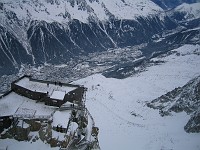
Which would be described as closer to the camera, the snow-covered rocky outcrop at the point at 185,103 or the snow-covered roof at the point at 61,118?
the snow-covered roof at the point at 61,118

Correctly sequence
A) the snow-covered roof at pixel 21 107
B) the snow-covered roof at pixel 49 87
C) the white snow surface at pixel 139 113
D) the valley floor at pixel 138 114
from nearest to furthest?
the snow-covered roof at pixel 21 107
the snow-covered roof at pixel 49 87
the valley floor at pixel 138 114
the white snow surface at pixel 139 113

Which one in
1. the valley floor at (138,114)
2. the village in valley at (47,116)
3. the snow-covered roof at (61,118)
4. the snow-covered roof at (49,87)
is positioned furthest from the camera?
the valley floor at (138,114)

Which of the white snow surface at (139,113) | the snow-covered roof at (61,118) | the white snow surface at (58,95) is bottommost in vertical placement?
the white snow surface at (139,113)

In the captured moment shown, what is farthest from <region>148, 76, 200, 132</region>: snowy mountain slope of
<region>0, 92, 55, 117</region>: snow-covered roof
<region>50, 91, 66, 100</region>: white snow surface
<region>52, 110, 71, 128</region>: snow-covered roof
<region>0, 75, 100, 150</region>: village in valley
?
<region>0, 92, 55, 117</region>: snow-covered roof

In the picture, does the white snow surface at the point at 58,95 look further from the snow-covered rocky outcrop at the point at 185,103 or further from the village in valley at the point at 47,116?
the snow-covered rocky outcrop at the point at 185,103

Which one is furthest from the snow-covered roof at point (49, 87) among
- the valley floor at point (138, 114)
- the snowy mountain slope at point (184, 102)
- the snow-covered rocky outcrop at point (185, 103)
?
the snowy mountain slope at point (184, 102)

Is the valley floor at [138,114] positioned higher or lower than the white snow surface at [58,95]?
lower

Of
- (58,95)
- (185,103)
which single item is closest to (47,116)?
(58,95)

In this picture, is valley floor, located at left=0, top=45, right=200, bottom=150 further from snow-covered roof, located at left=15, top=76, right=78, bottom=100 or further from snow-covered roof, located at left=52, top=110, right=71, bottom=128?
snow-covered roof, located at left=15, top=76, right=78, bottom=100
